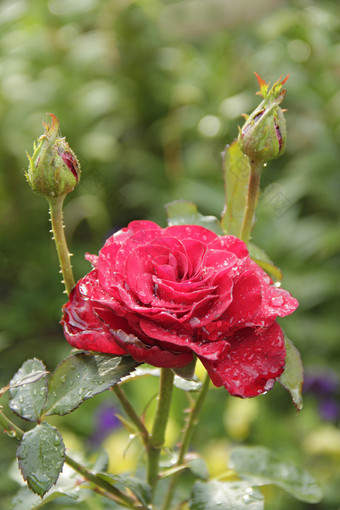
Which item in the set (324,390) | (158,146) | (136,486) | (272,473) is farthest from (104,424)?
(158,146)

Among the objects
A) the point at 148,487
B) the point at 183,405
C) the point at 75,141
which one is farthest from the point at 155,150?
the point at 148,487

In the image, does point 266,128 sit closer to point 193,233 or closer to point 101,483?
point 193,233

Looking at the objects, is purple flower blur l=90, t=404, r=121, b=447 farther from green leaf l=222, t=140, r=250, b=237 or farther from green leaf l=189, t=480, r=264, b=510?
green leaf l=222, t=140, r=250, b=237

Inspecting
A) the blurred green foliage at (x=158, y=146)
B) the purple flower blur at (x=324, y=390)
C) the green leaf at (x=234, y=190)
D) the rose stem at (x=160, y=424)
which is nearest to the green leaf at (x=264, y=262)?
the green leaf at (x=234, y=190)

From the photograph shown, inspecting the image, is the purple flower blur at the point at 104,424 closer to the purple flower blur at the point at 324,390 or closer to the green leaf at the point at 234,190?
the purple flower blur at the point at 324,390

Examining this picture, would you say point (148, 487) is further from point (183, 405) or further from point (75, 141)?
point (75, 141)
